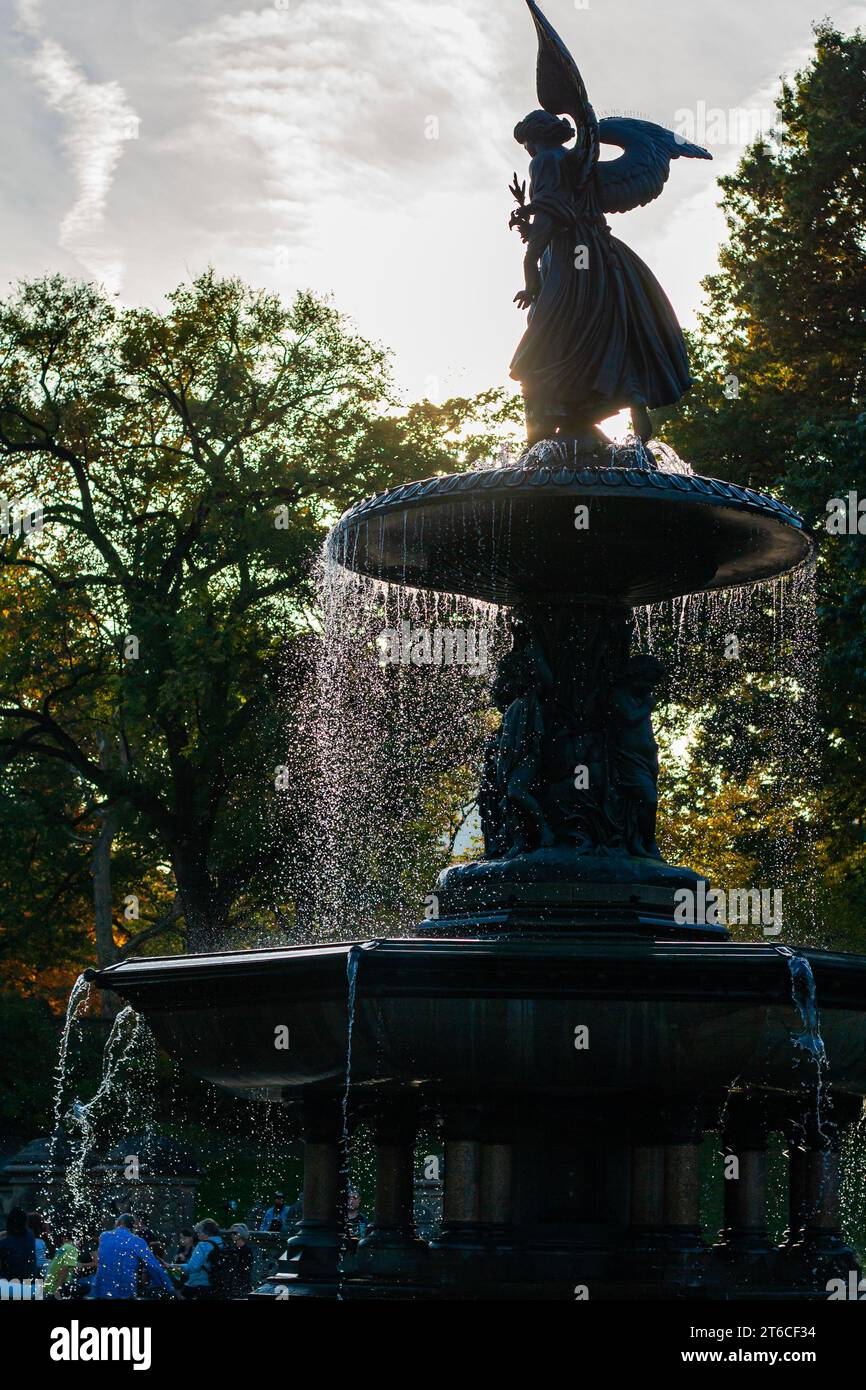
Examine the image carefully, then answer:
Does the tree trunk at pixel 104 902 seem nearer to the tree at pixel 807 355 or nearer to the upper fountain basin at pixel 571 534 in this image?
the tree at pixel 807 355

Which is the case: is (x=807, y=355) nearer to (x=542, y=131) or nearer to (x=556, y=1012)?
(x=542, y=131)

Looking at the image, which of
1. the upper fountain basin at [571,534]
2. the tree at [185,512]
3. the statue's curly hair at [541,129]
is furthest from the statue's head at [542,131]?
the tree at [185,512]

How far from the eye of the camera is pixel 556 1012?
8273mm

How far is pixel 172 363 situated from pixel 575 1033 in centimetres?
2359

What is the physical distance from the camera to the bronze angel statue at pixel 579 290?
36.1 ft

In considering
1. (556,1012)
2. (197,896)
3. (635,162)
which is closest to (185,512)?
(197,896)

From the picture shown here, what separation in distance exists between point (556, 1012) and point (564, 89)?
566 centimetres

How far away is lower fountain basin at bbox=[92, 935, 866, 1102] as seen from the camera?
27.0 ft

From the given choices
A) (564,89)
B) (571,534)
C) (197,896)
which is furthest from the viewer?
(197,896)

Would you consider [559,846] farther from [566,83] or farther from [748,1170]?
[566,83]

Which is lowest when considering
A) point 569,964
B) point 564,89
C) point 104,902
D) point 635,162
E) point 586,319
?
point 569,964

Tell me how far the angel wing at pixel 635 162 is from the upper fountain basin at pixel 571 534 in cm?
209

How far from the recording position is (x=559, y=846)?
404 inches
